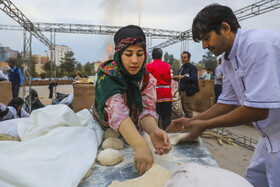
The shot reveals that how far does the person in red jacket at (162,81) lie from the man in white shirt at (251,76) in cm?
255

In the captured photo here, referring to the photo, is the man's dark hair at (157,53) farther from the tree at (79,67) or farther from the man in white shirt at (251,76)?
the tree at (79,67)

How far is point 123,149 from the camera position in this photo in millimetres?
1764

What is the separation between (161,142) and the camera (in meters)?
1.39

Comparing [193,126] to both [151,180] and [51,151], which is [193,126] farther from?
[51,151]

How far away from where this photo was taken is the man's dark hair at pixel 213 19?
116 centimetres

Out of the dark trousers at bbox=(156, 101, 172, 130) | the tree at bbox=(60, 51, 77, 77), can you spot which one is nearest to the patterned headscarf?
the dark trousers at bbox=(156, 101, 172, 130)

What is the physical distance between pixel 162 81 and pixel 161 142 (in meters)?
2.78

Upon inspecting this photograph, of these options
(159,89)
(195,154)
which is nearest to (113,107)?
(195,154)

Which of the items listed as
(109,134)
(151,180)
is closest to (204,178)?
(151,180)

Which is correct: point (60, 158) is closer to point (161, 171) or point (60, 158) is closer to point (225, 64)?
point (161, 171)

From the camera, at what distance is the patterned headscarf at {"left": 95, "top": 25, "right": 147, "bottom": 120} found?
1561mm

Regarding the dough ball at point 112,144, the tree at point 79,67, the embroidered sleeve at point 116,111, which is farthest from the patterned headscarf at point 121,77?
the tree at point 79,67

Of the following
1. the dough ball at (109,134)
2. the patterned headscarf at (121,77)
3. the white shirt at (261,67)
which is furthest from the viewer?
the dough ball at (109,134)

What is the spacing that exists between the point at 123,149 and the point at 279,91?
4.43 ft
